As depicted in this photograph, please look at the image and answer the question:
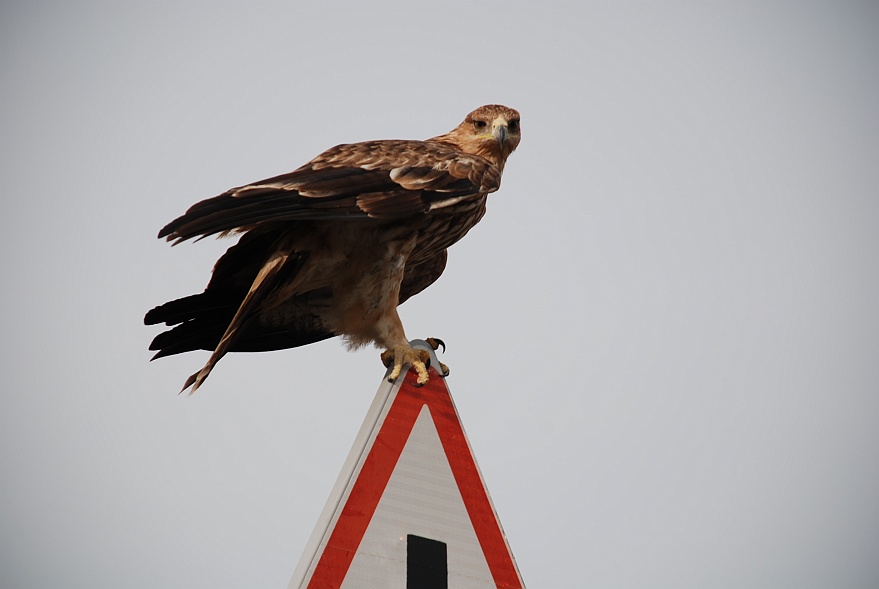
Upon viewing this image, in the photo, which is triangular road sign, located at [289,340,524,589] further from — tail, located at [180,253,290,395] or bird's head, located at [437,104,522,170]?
bird's head, located at [437,104,522,170]

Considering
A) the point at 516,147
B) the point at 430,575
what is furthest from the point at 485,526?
the point at 516,147

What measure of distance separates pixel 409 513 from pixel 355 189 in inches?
58.9

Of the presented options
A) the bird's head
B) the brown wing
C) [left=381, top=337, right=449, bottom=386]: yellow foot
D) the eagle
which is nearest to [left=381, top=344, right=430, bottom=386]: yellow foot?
[left=381, top=337, right=449, bottom=386]: yellow foot

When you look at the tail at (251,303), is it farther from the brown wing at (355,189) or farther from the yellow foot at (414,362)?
the yellow foot at (414,362)

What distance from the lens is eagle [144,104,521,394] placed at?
3.44 m

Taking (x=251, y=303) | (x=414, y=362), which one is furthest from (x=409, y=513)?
(x=251, y=303)

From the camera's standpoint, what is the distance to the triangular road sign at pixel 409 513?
2.18 metres

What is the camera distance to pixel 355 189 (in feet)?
11.3

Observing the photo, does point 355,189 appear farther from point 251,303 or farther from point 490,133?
point 490,133

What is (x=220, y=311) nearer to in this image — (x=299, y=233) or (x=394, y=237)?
(x=299, y=233)

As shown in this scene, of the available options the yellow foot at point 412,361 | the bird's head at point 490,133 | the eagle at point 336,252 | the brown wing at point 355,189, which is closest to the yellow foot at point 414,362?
the yellow foot at point 412,361

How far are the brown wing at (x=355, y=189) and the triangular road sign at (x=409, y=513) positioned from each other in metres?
0.89

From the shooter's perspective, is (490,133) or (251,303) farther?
(490,133)

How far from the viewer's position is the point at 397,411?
96.9 inches
